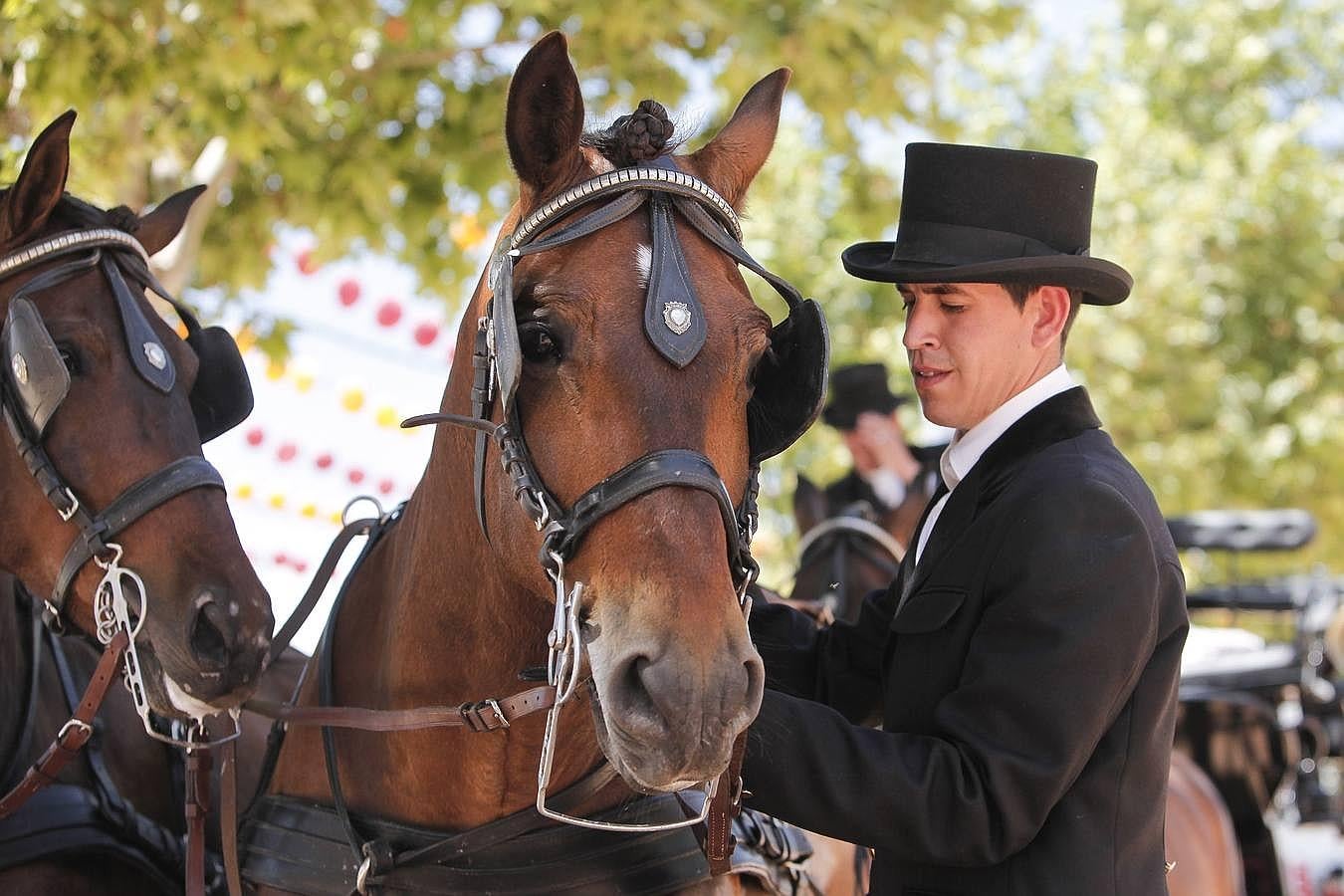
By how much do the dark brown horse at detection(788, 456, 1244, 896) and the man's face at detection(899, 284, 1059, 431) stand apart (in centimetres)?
260

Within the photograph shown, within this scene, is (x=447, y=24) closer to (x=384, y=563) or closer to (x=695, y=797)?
(x=384, y=563)

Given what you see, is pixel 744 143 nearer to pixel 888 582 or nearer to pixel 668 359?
pixel 668 359

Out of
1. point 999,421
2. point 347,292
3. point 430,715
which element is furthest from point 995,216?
point 347,292

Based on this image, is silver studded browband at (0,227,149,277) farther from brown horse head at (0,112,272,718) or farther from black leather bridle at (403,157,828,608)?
black leather bridle at (403,157,828,608)

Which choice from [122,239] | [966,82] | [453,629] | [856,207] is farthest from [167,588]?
[966,82]

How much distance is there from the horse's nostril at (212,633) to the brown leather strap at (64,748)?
262 millimetres

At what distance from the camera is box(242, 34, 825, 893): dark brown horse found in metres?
1.94

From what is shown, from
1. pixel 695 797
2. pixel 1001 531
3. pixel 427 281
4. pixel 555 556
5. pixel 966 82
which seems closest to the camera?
pixel 555 556

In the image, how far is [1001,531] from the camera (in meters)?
2.35

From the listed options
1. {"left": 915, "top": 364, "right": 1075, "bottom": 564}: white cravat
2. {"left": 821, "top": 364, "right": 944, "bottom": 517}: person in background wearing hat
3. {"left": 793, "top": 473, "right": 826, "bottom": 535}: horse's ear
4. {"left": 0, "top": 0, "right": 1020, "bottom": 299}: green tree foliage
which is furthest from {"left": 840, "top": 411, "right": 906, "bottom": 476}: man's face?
{"left": 915, "top": 364, "right": 1075, "bottom": 564}: white cravat

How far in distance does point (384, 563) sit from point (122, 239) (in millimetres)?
885

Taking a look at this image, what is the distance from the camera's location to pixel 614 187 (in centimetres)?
226

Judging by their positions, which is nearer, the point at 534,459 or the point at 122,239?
the point at 534,459

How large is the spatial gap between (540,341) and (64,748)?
4.69ft
